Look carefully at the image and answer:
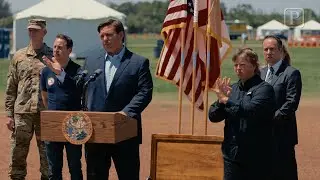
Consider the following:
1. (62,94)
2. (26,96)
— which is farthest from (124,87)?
(26,96)

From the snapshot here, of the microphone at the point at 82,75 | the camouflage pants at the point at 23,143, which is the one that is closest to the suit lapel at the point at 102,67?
the microphone at the point at 82,75

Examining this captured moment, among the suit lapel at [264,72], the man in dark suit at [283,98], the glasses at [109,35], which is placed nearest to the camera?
the glasses at [109,35]

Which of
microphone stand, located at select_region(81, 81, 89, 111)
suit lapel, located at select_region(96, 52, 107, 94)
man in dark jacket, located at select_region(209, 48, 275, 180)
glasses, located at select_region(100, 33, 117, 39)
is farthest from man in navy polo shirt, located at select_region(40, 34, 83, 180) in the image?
man in dark jacket, located at select_region(209, 48, 275, 180)

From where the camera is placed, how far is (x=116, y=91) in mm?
7430

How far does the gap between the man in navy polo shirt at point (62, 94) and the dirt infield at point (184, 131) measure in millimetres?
2774

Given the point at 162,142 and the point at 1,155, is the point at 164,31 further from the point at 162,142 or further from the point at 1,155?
the point at 1,155

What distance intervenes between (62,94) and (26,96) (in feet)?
4.63

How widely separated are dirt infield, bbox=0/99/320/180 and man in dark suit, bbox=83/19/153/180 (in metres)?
3.43

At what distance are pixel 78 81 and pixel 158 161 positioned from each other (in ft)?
5.49

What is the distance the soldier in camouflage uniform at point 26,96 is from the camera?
368 inches

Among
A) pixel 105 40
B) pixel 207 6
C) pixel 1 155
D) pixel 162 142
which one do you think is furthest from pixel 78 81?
pixel 1 155

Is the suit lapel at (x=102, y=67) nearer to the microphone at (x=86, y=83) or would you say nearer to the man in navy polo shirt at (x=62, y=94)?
the microphone at (x=86, y=83)

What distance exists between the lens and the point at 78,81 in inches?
305

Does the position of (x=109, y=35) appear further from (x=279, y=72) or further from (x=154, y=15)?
(x=154, y=15)
